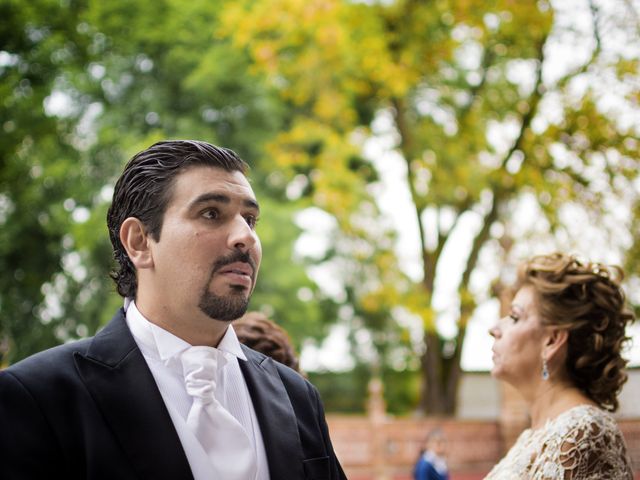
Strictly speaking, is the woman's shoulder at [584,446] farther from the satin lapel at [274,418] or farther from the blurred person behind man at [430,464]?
the blurred person behind man at [430,464]

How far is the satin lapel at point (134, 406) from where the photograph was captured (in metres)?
1.79

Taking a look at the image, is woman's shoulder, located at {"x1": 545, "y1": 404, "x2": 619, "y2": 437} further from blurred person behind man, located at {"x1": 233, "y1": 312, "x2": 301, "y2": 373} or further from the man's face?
the man's face

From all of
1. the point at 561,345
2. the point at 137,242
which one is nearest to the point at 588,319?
the point at 561,345

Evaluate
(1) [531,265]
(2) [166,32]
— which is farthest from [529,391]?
(2) [166,32]

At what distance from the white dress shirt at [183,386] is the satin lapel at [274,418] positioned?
2 centimetres

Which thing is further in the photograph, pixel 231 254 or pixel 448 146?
pixel 448 146

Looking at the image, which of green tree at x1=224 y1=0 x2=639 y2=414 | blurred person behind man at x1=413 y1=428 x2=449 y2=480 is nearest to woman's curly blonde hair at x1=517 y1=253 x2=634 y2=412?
blurred person behind man at x1=413 y1=428 x2=449 y2=480

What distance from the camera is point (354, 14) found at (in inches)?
612

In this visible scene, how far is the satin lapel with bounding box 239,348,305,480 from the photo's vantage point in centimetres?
199

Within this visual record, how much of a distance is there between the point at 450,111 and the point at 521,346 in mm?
17002

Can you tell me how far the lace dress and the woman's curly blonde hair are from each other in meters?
0.16

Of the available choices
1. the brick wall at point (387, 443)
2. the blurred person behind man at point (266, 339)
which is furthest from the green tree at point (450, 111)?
the blurred person behind man at point (266, 339)

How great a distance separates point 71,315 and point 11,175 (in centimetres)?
468

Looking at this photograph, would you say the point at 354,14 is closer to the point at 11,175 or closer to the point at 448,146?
the point at 448,146
